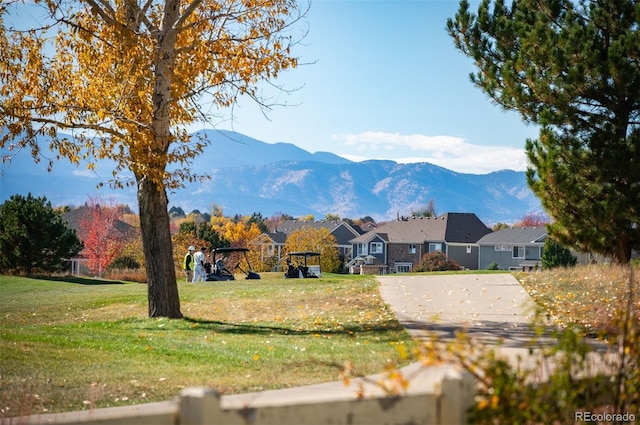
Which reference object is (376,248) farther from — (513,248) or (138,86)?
(138,86)

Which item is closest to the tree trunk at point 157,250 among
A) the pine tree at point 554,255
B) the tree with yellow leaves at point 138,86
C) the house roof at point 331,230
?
the tree with yellow leaves at point 138,86

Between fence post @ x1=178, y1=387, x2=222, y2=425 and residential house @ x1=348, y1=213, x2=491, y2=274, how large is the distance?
74.1 metres

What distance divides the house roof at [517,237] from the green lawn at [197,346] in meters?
54.4

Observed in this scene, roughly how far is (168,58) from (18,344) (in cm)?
643

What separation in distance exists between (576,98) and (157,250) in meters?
11.1

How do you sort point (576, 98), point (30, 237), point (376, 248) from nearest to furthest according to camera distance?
point (576, 98) → point (30, 237) → point (376, 248)

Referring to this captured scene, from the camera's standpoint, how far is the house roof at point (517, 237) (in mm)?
71438

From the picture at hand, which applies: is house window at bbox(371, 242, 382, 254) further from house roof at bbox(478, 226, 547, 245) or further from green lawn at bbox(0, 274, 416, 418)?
green lawn at bbox(0, 274, 416, 418)

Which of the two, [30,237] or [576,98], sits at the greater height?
[576,98]

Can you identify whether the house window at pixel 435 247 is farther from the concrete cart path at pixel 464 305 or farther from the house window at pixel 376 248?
the concrete cart path at pixel 464 305

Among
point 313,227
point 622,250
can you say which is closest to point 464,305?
point 622,250

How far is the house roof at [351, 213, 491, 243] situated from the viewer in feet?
258

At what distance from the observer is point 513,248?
238 ft

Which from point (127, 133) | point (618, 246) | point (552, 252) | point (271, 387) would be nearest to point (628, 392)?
point (271, 387)
